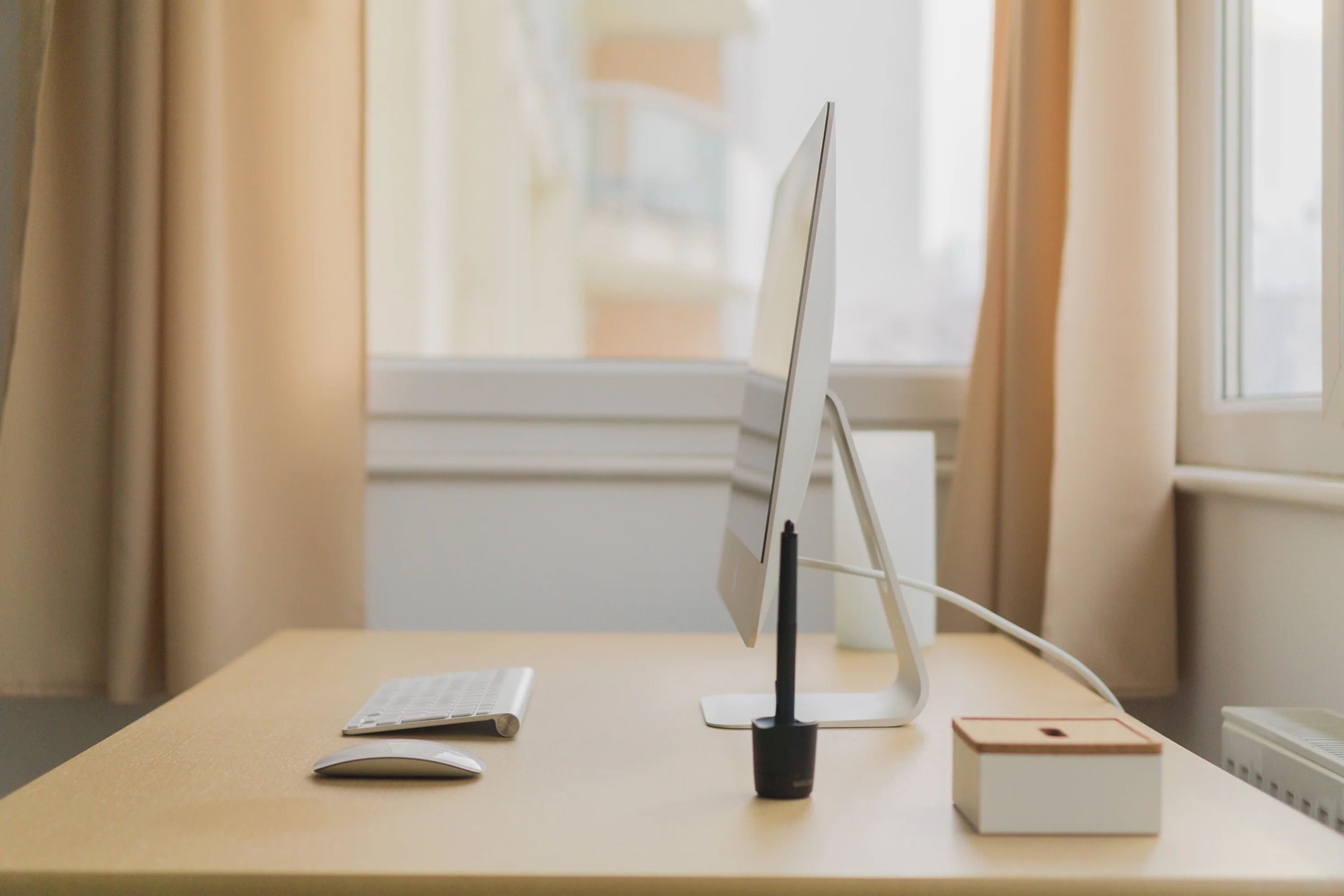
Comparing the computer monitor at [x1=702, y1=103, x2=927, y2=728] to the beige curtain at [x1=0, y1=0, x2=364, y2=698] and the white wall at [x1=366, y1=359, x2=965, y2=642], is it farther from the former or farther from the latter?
the beige curtain at [x1=0, y1=0, x2=364, y2=698]

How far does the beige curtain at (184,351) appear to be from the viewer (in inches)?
51.2

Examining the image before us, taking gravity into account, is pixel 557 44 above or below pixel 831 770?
above

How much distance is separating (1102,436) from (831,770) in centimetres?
71

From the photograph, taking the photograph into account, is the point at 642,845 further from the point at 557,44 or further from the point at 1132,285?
the point at 557,44

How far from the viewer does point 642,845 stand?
1.85 ft

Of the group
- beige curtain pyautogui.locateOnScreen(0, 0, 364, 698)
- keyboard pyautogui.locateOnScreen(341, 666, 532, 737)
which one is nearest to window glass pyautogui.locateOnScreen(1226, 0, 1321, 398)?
keyboard pyautogui.locateOnScreen(341, 666, 532, 737)

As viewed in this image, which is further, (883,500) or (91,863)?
(883,500)

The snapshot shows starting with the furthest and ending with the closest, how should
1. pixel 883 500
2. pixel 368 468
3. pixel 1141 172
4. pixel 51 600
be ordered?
pixel 368 468 < pixel 51 600 < pixel 1141 172 < pixel 883 500

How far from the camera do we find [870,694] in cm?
87

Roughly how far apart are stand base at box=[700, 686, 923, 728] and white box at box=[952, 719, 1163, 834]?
0.21 meters

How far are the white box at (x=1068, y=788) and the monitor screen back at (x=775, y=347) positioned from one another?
20 centimetres

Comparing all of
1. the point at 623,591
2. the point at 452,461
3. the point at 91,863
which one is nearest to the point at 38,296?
the point at 452,461

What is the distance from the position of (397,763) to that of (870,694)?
41 cm

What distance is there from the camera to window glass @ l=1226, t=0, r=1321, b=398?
3.62 feet
